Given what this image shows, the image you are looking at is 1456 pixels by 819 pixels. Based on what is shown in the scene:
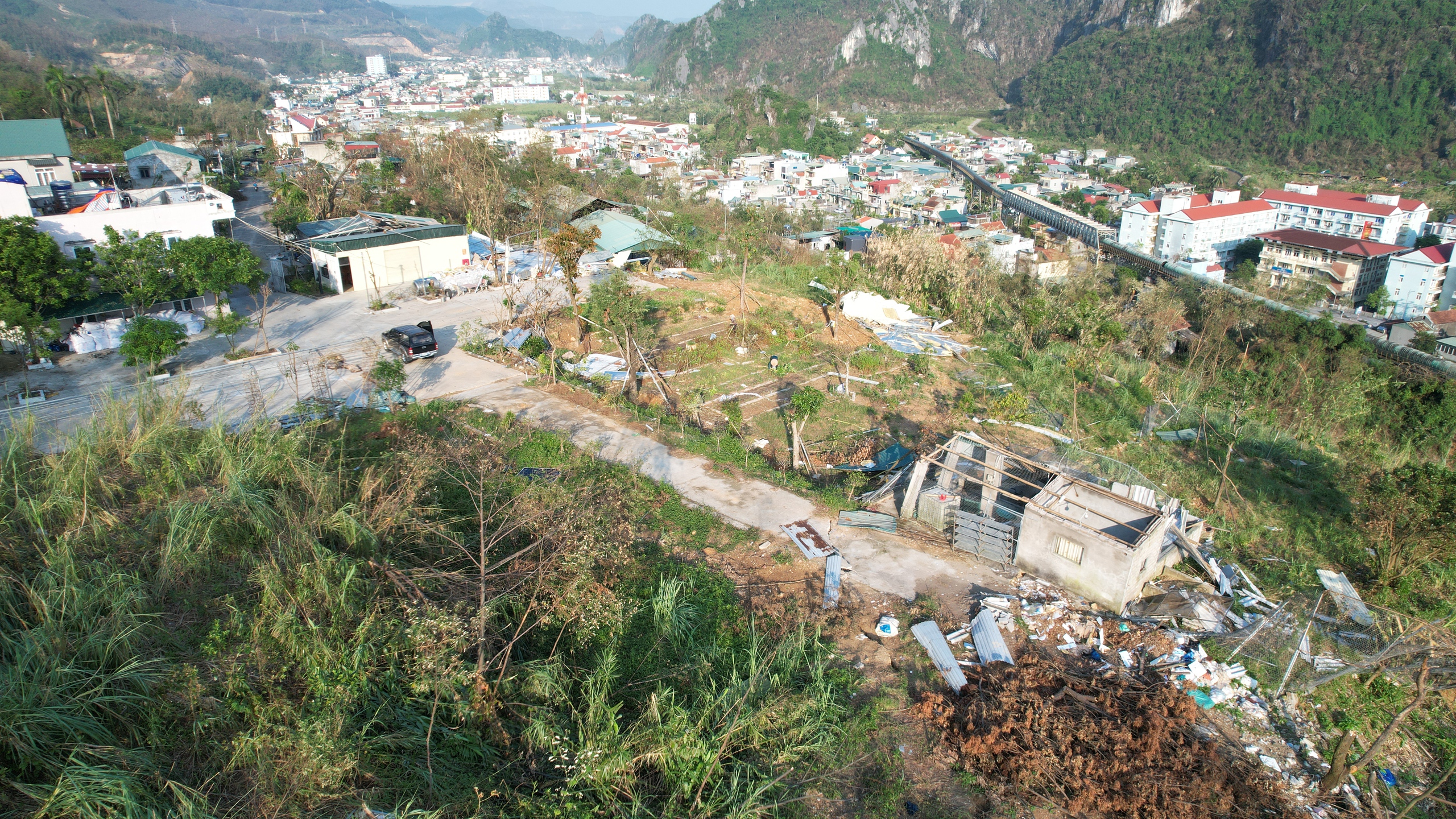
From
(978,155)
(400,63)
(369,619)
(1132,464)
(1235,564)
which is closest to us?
(369,619)

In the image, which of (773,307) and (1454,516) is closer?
(1454,516)

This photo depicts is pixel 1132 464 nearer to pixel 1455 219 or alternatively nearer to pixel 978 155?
pixel 1455 219

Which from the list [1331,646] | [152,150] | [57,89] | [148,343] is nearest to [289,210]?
[148,343]

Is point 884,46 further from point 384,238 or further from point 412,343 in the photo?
point 412,343

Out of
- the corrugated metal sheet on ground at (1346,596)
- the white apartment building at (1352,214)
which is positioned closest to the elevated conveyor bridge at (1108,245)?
the white apartment building at (1352,214)

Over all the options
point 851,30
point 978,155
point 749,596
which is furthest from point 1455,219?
point 851,30

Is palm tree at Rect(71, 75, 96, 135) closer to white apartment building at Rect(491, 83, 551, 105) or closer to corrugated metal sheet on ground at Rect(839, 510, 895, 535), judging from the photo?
corrugated metal sheet on ground at Rect(839, 510, 895, 535)

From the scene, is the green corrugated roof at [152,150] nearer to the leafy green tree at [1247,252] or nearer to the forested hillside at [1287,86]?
the leafy green tree at [1247,252]
